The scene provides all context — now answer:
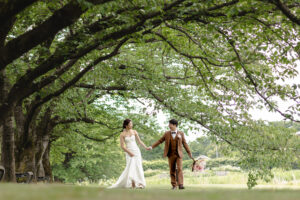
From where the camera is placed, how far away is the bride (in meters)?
11.8

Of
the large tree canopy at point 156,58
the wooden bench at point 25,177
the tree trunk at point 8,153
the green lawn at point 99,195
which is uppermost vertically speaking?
the large tree canopy at point 156,58

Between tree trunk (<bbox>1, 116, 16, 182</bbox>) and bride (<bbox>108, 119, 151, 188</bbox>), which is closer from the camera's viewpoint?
bride (<bbox>108, 119, 151, 188</bbox>)

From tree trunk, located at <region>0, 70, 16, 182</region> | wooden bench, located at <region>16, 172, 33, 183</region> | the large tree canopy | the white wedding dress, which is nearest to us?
the large tree canopy

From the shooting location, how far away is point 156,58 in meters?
20.0

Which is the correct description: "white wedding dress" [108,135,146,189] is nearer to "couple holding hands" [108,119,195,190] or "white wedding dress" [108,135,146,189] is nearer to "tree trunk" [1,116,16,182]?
"couple holding hands" [108,119,195,190]

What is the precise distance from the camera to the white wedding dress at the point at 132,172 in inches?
463

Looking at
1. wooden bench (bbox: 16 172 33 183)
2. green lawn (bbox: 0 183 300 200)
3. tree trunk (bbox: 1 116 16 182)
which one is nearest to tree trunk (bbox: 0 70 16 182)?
tree trunk (bbox: 1 116 16 182)

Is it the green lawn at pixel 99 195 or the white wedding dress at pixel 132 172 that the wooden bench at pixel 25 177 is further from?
the green lawn at pixel 99 195

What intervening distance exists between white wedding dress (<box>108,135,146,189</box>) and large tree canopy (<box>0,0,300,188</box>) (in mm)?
2806

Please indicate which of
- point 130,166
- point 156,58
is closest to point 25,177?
point 130,166

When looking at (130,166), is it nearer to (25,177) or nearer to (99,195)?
(25,177)

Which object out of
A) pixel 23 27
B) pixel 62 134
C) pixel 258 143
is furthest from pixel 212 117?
pixel 62 134

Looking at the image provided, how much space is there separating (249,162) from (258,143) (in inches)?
35.7

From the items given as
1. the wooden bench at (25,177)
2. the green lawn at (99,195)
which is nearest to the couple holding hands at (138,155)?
the wooden bench at (25,177)
